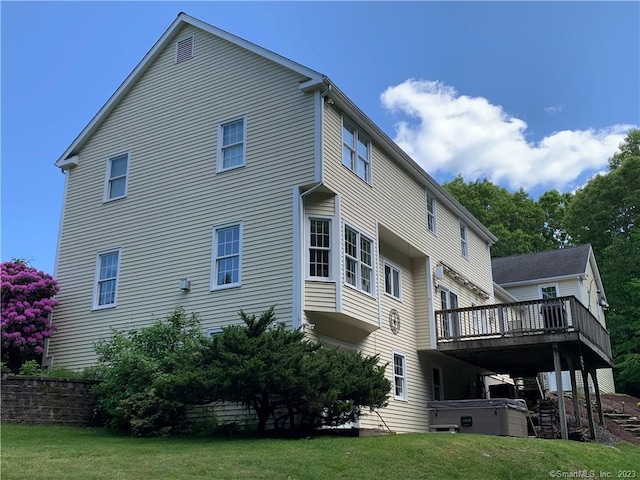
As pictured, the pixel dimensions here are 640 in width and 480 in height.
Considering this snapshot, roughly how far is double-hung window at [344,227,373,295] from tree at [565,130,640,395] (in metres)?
24.0

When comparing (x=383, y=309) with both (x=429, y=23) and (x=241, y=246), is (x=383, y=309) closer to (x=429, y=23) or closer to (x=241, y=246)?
(x=241, y=246)

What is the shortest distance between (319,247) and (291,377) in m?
→ 4.62

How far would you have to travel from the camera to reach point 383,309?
59.2 ft

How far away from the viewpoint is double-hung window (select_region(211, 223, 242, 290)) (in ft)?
52.4

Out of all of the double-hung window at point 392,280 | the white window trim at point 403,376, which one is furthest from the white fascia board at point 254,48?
the white window trim at point 403,376

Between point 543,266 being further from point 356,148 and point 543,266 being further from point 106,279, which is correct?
point 106,279

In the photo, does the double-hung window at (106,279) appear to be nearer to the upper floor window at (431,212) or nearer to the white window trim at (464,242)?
the upper floor window at (431,212)

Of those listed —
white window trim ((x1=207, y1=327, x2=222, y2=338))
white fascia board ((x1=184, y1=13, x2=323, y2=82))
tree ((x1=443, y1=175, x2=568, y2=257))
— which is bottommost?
white window trim ((x1=207, y1=327, x2=222, y2=338))

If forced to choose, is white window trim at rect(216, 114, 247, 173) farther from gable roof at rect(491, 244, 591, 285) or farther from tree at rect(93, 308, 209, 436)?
gable roof at rect(491, 244, 591, 285)

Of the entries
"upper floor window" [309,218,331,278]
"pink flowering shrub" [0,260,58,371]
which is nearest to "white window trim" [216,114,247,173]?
"upper floor window" [309,218,331,278]

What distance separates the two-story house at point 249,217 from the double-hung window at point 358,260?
2.1 inches

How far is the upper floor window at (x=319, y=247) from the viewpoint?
50.2 feet

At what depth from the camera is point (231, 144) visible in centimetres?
1728

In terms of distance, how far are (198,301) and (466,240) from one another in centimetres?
1300
